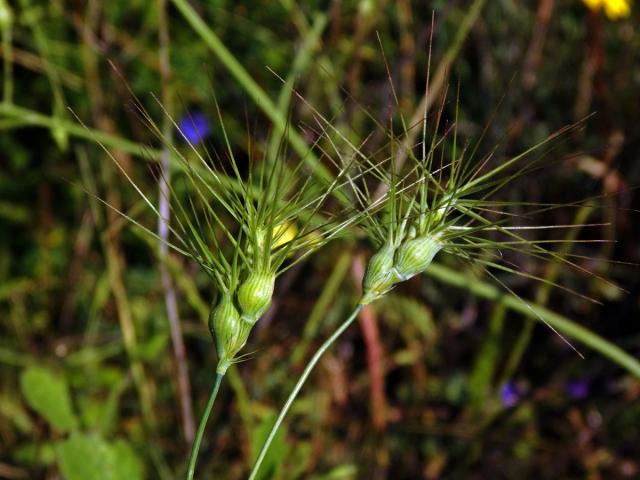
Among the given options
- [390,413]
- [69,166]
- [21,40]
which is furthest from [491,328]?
[21,40]

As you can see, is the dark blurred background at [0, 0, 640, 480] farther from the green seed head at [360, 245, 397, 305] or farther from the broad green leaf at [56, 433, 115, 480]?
the green seed head at [360, 245, 397, 305]

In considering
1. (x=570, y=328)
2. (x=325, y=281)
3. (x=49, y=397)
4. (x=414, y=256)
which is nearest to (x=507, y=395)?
(x=325, y=281)

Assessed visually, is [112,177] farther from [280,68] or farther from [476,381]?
[476,381]

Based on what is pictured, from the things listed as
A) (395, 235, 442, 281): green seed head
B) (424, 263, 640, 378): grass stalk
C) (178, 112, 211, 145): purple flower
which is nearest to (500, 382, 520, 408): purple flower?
(424, 263, 640, 378): grass stalk

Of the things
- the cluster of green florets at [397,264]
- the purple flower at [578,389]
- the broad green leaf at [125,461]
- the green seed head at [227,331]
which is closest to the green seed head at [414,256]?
the cluster of green florets at [397,264]

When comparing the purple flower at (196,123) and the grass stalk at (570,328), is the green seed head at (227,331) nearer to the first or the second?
the grass stalk at (570,328)

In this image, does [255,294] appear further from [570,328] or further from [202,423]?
[570,328]

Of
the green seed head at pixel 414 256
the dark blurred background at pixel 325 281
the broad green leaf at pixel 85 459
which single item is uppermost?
the green seed head at pixel 414 256
